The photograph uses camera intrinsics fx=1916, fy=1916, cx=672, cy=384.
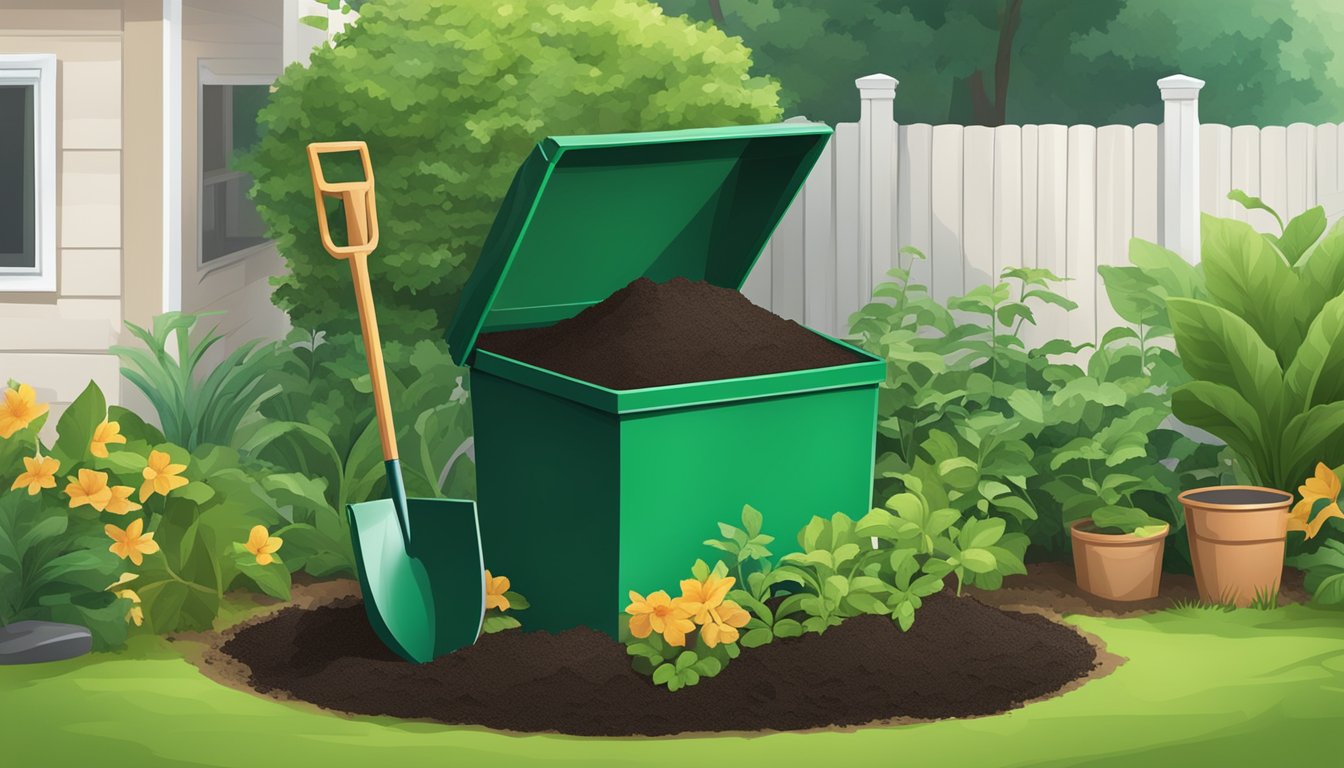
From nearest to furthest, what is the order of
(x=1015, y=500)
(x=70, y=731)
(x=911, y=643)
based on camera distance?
(x=70, y=731) → (x=911, y=643) → (x=1015, y=500)

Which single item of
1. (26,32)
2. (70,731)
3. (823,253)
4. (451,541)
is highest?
(26,32)

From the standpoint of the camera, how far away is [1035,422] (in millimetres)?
6777

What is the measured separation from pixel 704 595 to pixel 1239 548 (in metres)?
2.16

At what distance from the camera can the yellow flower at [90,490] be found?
5930mm

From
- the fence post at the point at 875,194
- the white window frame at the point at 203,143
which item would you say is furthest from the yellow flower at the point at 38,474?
the fence post at the point at 875,194

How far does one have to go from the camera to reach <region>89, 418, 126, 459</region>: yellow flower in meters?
6.04

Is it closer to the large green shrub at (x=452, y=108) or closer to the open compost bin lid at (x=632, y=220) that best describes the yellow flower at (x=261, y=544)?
the open compost bin lid at (x=632, y=220)

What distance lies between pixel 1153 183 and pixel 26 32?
4990mm

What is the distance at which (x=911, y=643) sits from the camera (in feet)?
18.4

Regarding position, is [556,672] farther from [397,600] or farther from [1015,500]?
[1015,500]

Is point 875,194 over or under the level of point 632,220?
over

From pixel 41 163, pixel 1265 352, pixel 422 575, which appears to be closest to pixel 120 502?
pixel 422 575

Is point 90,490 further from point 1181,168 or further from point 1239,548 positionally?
point 1181,168

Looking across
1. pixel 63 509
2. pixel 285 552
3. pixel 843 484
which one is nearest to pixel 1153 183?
pixel 843 484
